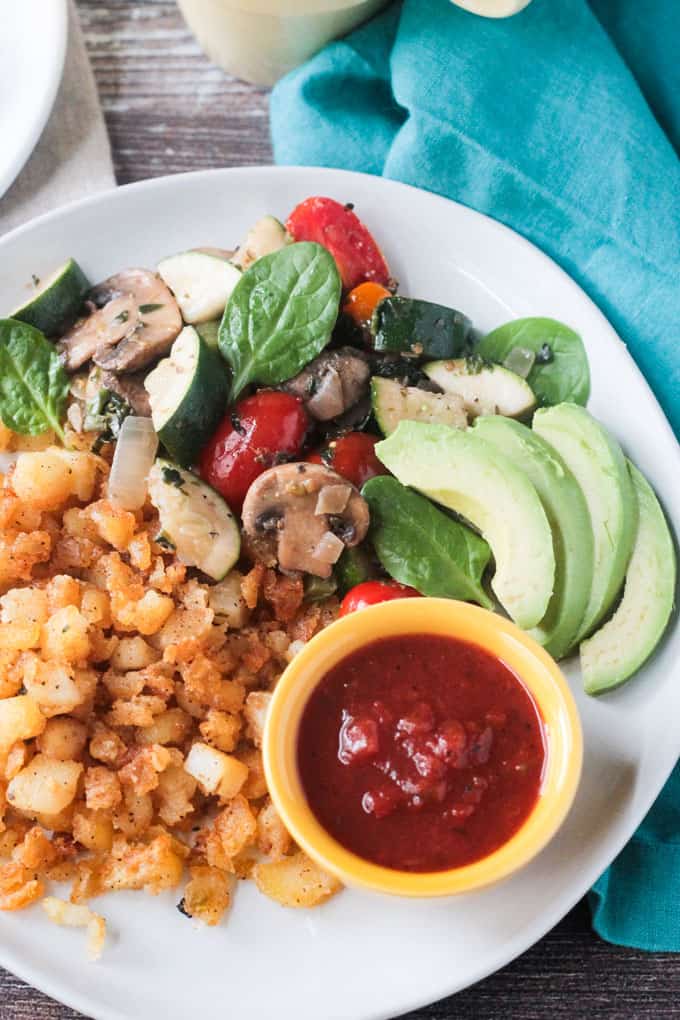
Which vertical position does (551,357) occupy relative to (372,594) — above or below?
above

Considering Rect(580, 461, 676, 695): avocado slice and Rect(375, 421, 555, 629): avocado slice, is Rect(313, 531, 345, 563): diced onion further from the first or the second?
Rect(580, 461, 676, 695): avocado slice

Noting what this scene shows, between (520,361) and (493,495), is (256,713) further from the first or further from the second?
(520,361)

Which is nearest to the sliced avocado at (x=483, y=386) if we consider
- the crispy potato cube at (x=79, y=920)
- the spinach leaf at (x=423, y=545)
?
the spinach leaf at (x=423, y=545)

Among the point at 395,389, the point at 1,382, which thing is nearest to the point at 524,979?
the point at 395,389

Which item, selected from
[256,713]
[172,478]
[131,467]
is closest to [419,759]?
[256,713]

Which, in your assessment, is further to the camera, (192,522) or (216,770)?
(192,522)

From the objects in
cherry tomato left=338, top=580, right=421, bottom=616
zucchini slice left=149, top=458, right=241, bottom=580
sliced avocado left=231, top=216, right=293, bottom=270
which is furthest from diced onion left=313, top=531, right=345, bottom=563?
sliced avocado left=231, top=216, right=293, bottom=270

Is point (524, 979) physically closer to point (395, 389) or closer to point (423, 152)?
point (395, 389)

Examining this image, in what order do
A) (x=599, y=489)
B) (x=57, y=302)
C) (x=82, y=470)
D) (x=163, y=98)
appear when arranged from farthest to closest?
(x=163, y=98)
(x=57, y=302)
(x=82, y=470)
(x=599, y=489)
